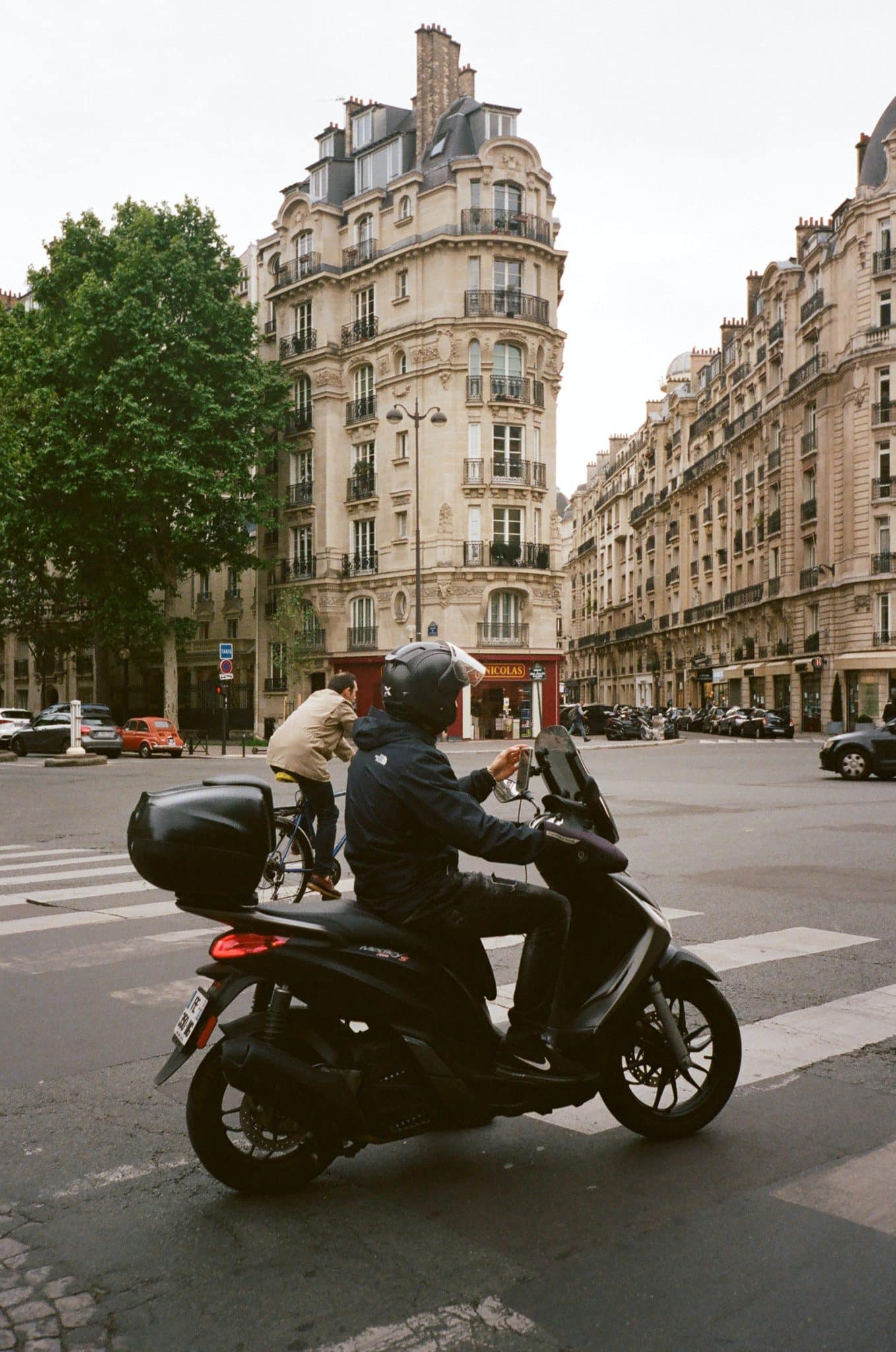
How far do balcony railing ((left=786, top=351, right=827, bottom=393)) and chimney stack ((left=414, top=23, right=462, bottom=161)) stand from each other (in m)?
19.6

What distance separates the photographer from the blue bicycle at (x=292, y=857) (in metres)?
9.25

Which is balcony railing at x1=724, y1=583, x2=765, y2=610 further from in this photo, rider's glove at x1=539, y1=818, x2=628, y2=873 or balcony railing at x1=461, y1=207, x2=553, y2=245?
rider's glove at x1=539, y1=818, x2=628, y2=873

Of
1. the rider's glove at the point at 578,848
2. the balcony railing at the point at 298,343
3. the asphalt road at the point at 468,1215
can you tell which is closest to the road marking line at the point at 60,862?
the asphalt road at the point at 468,1215

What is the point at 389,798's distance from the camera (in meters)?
3.74

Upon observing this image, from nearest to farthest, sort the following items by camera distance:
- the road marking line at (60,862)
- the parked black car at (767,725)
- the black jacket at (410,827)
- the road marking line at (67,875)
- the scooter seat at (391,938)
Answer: the scooter seat at (391,938) < the black jacket at (410,827) < the road marking line at (67,875) < the road marking line at (60,862) < the parked black car at (767,725)

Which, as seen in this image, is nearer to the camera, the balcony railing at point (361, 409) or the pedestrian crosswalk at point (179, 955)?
the pedestrian crosswalk at point (179, 955)

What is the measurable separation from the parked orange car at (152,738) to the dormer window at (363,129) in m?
28.3

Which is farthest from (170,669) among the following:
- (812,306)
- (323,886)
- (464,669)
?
(464,669)

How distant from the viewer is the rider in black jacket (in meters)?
A: 3.68

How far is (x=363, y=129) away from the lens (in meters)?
52.2

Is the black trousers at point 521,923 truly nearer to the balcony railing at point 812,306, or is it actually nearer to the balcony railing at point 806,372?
Answer: the balcony railing at point 806,372

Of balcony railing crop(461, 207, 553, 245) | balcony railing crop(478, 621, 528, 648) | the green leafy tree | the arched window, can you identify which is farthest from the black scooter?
balcony railing crop(461, 207, 553, 245)

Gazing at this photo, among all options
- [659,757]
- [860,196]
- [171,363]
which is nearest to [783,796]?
[659,757]

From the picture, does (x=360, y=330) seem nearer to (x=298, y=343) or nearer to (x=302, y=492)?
(x=298, y=343)
